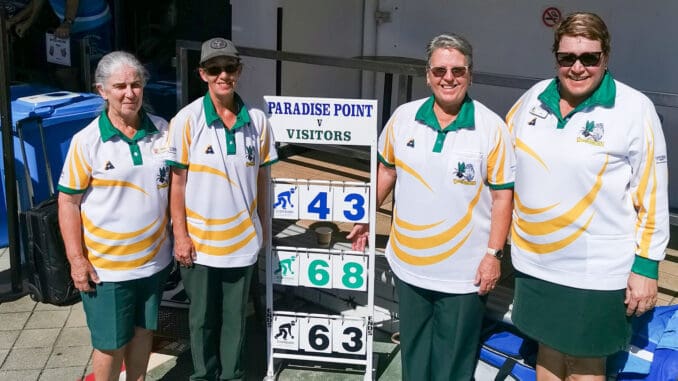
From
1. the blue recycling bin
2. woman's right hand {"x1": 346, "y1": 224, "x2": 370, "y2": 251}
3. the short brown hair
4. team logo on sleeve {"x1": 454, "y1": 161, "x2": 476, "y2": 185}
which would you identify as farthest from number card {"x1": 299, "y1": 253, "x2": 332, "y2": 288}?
the blue recycling bin

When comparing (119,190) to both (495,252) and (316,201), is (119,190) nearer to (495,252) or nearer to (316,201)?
(316,201)

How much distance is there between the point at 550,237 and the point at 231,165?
127 centimetres

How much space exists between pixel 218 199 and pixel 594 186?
1.44m

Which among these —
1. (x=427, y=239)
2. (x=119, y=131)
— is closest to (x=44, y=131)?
(x=119, y=131)

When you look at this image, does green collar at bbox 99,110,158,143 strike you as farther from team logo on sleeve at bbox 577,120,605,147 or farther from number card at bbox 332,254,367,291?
team logo on sleeve at bbox 577,120,605,147

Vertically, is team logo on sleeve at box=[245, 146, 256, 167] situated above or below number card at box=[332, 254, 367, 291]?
above

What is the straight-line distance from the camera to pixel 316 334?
135 inches

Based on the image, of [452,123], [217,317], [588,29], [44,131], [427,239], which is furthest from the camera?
[44,131]

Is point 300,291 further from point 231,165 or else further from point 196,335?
point 231,165

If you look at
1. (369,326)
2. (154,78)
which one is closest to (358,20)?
(154,78)

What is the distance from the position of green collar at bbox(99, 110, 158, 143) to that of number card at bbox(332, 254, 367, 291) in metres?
1.05

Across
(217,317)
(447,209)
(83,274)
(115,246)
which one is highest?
(447,209)

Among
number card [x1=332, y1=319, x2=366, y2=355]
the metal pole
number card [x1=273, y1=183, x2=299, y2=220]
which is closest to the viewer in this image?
number card [x1=273, y1=183, x2=299, y2=220]

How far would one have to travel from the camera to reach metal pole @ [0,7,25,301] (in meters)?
3.86
